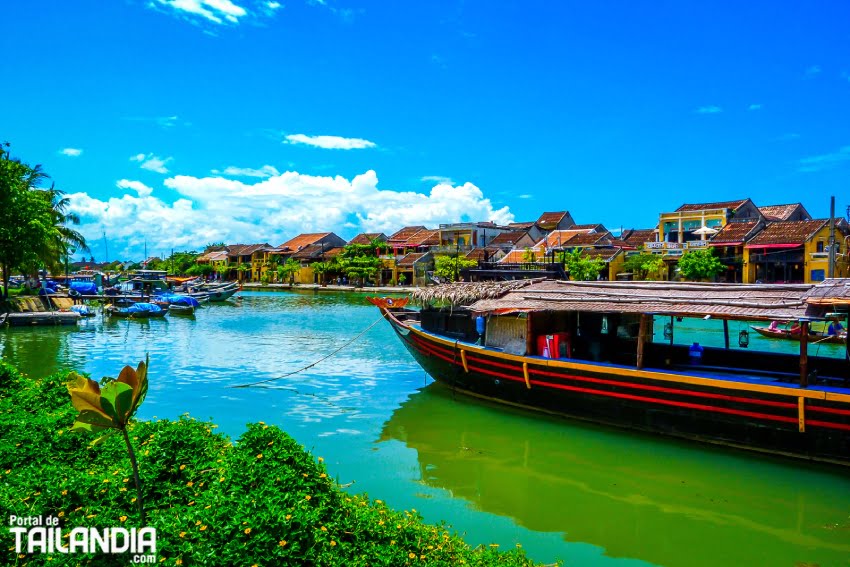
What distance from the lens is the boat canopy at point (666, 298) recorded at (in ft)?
28.8

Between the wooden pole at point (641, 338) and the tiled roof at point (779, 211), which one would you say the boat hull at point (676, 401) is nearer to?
the wooden pole at point (641, 338)

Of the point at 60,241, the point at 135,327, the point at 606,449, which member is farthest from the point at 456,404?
the point at 60,241

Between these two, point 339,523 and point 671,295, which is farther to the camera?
point 671,295

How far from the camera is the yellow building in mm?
37500

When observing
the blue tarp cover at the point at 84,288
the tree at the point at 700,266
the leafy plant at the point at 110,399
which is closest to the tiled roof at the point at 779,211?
the tree at the point at 700,266

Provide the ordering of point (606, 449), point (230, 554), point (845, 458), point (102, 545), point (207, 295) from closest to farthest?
point (230, 554) → point (102, 545) → point (845, 458) → point (606, 449) → point (207, 295)

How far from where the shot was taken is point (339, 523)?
4406 millimetres

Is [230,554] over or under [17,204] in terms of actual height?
under

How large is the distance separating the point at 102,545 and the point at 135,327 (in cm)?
2933

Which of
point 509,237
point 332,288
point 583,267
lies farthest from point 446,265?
point 332,288

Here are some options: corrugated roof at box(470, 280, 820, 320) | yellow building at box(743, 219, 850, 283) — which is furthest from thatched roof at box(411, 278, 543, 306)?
yellow building at box(743, 219, 850, 283)

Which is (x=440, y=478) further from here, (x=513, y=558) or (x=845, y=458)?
(x=845, y=458)

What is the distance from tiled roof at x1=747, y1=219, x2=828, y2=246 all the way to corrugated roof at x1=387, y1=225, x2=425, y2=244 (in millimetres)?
39220

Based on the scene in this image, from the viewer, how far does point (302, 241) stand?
81.1 m
